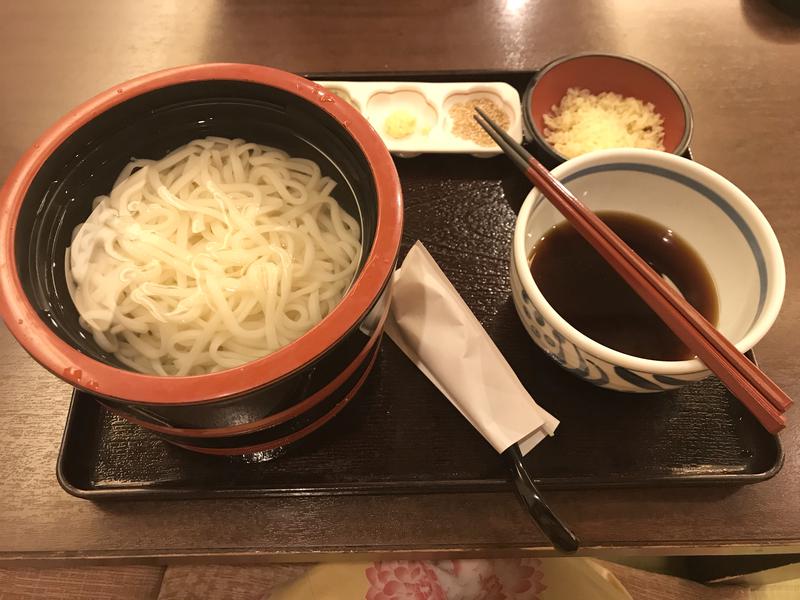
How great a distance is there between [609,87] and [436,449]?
1.04 metres

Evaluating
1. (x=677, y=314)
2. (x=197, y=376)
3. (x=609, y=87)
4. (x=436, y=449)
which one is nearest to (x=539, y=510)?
(x=436, y=449)

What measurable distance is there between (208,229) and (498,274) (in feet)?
1.91

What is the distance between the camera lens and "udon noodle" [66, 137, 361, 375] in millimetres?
938

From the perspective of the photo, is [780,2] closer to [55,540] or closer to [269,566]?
[269,566]

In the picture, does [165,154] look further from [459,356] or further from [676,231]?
[676,231]

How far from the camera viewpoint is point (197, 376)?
75cm

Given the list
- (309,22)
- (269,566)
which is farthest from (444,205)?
(269,566)

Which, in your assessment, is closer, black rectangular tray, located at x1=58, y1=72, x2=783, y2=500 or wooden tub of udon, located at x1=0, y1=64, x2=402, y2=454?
wooden tub of udon, located at x1=0, y1=64, x2=402, y2=454

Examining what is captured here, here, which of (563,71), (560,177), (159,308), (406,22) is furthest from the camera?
(406,22)

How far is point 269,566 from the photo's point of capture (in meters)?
1.32

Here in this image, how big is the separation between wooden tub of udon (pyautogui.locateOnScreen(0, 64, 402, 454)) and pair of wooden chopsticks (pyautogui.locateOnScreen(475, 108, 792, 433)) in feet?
1.10

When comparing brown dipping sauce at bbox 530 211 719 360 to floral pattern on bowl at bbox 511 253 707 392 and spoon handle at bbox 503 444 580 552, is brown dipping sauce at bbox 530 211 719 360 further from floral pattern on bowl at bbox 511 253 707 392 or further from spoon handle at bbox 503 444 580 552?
spoon handle at bbox 503 444 580 552

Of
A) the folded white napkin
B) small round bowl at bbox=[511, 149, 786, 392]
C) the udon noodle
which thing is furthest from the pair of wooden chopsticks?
the udon noodle

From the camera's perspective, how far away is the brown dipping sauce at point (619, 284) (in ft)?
3.48
